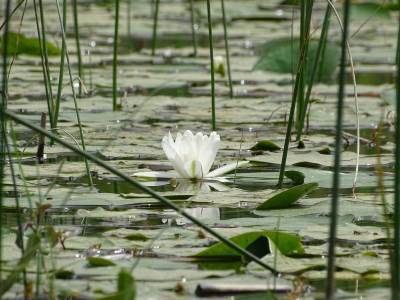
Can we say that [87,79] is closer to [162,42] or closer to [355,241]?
[162,42]

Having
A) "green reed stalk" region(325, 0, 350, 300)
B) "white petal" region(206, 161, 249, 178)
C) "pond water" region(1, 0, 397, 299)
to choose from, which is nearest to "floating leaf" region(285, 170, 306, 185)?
"pond water" region(1, 0, 397, 299)

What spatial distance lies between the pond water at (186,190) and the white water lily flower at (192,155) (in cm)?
2

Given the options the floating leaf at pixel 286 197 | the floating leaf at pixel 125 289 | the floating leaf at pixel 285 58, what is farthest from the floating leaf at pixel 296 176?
the floating leaf at pixel 285 58

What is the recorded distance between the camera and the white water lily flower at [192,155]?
8.02 feet

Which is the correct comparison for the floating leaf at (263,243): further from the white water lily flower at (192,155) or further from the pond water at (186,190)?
the white water lily flower at (192,155)

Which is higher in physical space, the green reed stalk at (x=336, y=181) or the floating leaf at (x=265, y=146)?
the green reed stalk at (x=336, y=181)

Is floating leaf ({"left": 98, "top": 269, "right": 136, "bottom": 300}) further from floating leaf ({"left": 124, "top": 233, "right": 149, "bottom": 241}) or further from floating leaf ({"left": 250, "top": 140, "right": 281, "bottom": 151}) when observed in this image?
floating leaf ({"left": 250, "top": 140, "right": 281, "bottom": 151})

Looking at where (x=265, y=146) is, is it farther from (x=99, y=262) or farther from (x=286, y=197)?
(x=99, y=262)

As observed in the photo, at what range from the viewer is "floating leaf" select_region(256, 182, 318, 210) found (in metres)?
2.13

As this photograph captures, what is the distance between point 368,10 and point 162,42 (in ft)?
3.87

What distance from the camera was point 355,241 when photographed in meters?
1.91

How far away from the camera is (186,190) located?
2.37 metres

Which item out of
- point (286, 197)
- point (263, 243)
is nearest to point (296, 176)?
point (286, 197)

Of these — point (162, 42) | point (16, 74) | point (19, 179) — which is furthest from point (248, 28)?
point (19, 179)
